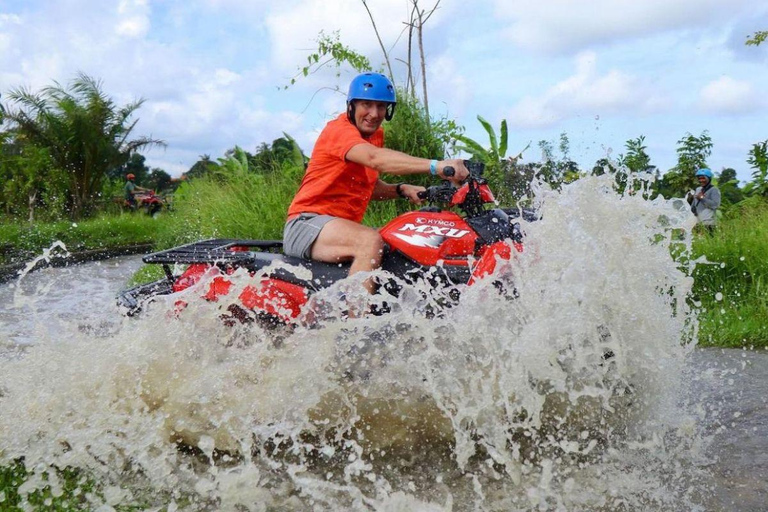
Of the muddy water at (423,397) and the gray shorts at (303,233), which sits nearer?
the muddy water at (423,397)

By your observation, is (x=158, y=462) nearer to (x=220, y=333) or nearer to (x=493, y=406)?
(x=220, y=333)

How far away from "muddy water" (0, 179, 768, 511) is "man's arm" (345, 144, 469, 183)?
0.50 m

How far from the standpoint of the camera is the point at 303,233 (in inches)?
175

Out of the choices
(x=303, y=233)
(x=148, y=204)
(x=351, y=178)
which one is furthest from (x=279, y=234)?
(x=148, y=204)

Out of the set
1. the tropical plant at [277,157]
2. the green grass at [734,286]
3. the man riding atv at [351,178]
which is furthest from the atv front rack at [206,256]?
the tropical plant at [277,157]

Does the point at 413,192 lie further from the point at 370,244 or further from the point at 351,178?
the point at 370,244

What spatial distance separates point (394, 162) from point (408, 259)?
52cm

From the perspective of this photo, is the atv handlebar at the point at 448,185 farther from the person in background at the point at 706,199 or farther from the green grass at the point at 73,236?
the green grass at the point at 73,236

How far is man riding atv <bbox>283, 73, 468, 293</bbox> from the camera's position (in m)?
4.19

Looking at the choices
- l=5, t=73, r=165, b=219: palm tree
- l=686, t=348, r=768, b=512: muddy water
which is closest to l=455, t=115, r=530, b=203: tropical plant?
l=686, t=348, r=768, b=512: muddy water

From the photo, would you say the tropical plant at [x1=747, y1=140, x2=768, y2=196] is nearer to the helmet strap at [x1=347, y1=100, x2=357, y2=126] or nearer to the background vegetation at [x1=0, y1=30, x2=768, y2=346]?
the background vegetation at [x1=0, y1=30, x2=768, y2=346]

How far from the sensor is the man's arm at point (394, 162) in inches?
160

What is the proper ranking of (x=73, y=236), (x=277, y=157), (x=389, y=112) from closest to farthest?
(x=389, y=112), (x=277, y=157), (x=73, y=236)

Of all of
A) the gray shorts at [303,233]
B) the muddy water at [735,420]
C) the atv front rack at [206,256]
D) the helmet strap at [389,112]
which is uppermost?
the helmet strap at [389,112]
